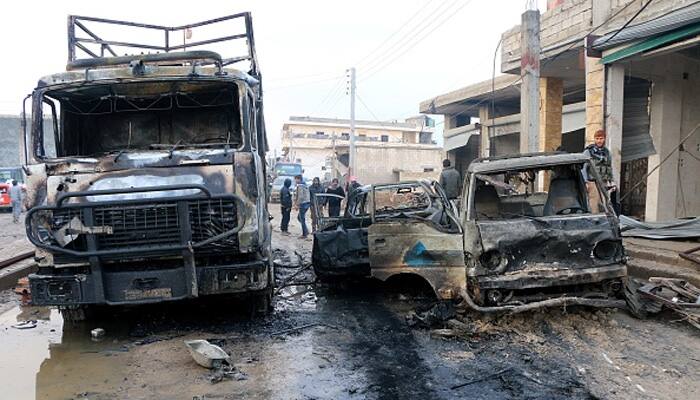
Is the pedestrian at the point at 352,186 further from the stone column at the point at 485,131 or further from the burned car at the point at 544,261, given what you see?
the stone column at the point at 485,131

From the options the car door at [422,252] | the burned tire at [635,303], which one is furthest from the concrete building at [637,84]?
the car door at [422,252]

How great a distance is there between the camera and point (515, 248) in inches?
199

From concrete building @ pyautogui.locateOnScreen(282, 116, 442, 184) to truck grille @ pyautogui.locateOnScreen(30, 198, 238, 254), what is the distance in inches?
1074

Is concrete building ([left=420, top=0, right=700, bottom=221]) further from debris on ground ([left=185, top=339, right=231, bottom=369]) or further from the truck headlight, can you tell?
debris on ground ([left=185, top=339, right=231, bottom=369])

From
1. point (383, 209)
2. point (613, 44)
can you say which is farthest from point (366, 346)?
point (613, 44)

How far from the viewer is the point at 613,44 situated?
9.23m

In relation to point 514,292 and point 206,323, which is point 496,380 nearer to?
point 514,292

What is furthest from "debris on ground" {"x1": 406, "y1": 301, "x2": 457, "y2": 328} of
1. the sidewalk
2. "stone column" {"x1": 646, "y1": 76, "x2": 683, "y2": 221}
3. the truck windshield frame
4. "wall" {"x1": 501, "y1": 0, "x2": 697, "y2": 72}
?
"stone column" {"x1": 646, "y1": 76, "x2": 683, "y2": 221}

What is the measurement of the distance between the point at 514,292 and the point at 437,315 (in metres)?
0.79

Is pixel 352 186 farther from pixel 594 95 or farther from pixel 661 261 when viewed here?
pixel 661 261

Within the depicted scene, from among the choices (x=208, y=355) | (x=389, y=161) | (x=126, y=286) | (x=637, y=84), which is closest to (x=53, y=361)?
(x=126, y=286)

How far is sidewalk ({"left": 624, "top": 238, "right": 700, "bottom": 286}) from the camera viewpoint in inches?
244

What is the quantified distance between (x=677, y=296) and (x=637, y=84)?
7.64m

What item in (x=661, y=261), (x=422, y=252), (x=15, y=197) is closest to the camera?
(x=422, y=252)
